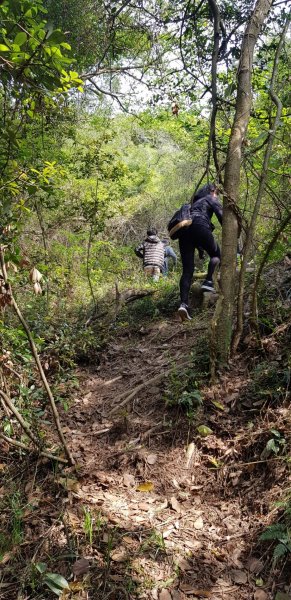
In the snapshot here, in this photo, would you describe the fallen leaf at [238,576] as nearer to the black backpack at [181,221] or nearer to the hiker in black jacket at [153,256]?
the black backpack at [181,221]

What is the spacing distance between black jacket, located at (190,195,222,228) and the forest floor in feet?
6.18

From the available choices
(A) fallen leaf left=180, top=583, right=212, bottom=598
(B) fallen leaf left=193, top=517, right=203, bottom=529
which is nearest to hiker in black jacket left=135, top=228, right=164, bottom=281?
(B) fallen leaf left=193, top=517, right=203, bottom=529

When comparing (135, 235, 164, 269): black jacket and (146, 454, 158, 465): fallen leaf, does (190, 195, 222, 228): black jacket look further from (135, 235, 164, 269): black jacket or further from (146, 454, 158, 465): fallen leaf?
(135, 235, 164, 269): black jacket

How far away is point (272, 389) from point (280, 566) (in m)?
1.35

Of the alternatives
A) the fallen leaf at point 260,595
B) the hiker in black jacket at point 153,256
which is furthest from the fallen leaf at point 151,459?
the hiker in black jacket at point 153,256

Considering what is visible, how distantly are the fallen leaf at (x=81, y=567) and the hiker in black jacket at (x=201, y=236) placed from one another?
11.8ft

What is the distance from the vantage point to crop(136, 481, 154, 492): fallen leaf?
9.99 feet

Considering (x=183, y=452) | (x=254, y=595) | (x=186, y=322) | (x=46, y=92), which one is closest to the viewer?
(x=254, y=595)

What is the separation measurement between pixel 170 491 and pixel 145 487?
19cm

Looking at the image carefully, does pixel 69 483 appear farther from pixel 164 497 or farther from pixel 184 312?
pixel 184 312

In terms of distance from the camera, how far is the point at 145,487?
3059 millimetres

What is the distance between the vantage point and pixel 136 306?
269 inches

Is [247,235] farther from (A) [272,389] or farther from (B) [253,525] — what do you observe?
(B) [253,525]

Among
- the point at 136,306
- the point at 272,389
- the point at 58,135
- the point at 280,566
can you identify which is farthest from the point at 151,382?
the point at 58,135
